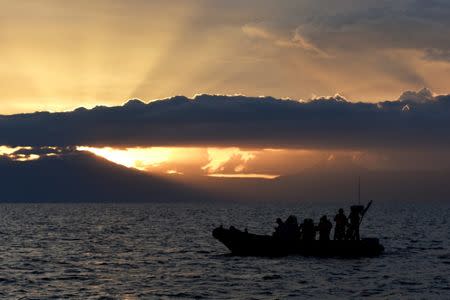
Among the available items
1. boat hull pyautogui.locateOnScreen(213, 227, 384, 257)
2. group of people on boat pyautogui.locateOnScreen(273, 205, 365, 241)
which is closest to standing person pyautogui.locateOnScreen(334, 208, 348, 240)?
group of people on boat pyautogui.locateOnScreen(273, 205, 365, 241)

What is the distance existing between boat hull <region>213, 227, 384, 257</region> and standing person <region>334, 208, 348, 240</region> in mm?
1104

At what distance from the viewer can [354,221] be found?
168ft

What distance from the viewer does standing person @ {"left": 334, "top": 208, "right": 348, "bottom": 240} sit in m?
50.9

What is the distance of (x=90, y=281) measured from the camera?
41.0m

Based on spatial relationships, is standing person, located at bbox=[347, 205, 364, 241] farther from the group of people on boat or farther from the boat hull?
the boat hull

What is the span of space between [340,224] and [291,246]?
12.1 feet

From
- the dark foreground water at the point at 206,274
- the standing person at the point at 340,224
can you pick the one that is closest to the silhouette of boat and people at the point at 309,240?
the standing person at the point at 340,224

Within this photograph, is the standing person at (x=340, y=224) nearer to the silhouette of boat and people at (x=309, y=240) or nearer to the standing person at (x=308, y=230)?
the silhouette of boat and people at (x=309, y=240)

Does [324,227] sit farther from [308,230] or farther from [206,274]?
[206,274]

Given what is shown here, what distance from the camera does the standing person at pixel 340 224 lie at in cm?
5088

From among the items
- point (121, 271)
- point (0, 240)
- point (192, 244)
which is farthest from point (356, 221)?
point (0, 240)

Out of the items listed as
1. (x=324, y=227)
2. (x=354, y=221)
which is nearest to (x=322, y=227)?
(x=324, y=227)

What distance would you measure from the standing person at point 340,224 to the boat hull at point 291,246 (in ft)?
3.62

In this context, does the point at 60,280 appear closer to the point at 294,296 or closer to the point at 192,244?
the point at 294,296
